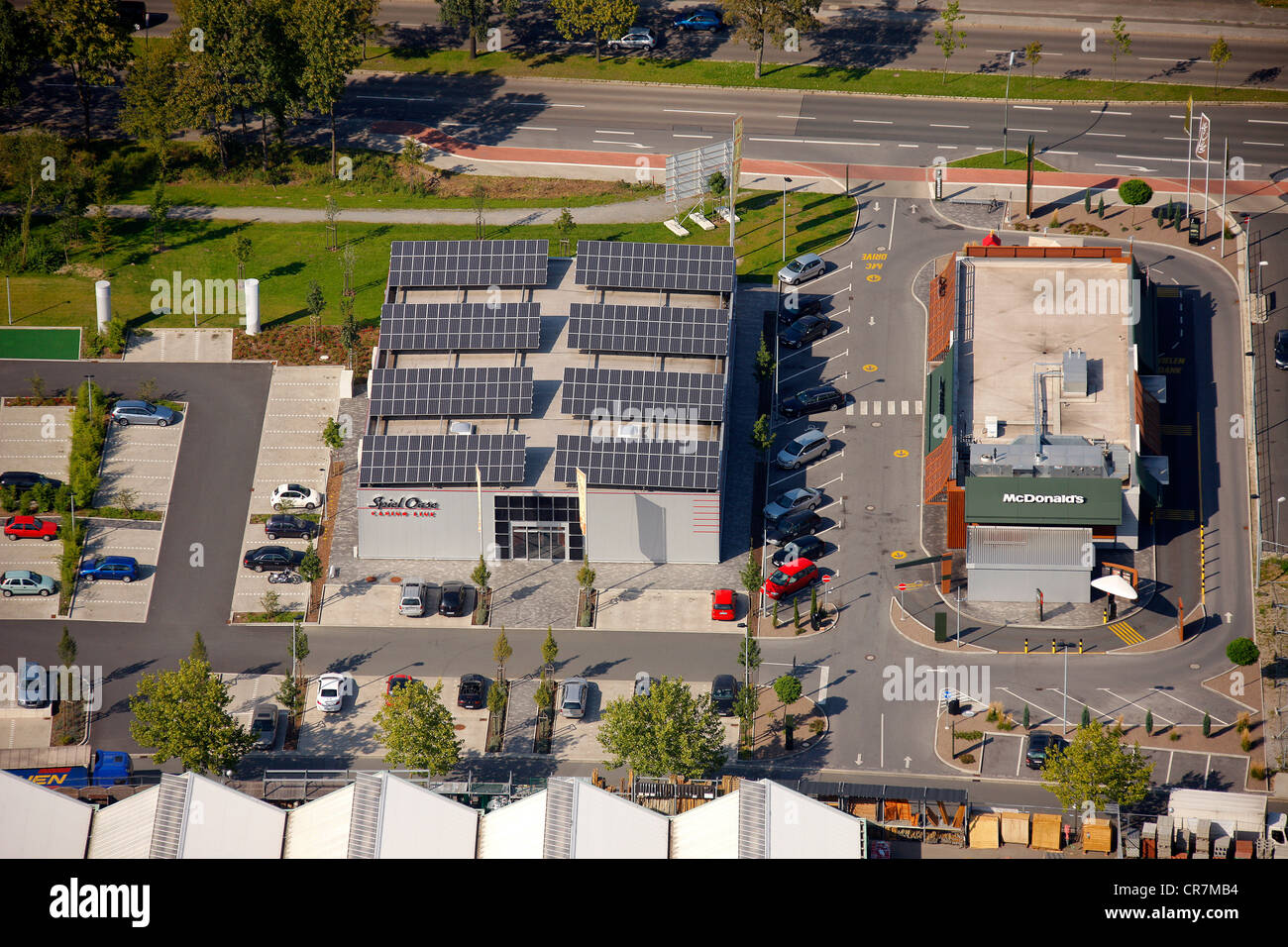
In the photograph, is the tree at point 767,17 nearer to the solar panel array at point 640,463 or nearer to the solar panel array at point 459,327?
the solar panel array at point 459,327

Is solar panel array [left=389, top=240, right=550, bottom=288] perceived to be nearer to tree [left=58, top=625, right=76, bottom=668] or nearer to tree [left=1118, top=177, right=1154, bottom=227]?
tree [left=58, top=625, right=76, bottom=668]

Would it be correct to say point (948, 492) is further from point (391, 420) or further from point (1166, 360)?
point (391, 420)

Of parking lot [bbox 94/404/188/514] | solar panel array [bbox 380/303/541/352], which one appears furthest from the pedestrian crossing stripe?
parking lot [bbox 94/404/188/514]

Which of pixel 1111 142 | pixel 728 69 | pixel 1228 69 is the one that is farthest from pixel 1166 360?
pixel 728 69

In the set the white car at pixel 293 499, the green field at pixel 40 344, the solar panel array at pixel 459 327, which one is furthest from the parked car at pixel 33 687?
the solar panel array at pixel 459 327

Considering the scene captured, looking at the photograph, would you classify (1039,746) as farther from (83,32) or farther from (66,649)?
(83,32)

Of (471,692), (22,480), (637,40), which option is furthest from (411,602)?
(637,40)
